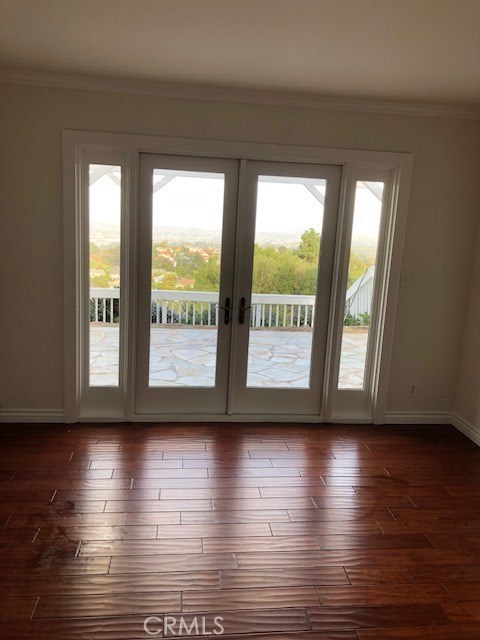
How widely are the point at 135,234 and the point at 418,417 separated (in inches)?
114

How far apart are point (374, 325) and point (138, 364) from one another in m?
2.02

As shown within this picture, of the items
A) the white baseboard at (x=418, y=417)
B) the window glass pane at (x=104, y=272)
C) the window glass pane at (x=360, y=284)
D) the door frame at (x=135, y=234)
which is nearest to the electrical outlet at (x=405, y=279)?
the door frame at (x=135, y=234)

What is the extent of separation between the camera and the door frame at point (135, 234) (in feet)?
11.8

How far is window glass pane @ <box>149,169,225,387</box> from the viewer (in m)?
3.79

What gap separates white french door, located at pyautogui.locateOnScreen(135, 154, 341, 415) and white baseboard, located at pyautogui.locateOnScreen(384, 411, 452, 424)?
27.2 inches

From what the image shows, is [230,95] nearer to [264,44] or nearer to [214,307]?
[264,44]

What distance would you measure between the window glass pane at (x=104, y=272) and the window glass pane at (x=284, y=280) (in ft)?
3.63

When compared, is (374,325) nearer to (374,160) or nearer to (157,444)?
(374,160)

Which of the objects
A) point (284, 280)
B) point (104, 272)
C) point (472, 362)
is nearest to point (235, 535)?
point (284, 280)

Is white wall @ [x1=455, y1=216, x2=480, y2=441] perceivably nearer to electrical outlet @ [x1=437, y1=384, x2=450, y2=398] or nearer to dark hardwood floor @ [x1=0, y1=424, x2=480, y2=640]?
electrical outlet @ [x1=437, y1=384, x2=450, y2=398]

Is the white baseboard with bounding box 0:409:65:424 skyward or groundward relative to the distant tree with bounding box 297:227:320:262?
groundward

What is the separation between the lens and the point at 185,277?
3.90 m

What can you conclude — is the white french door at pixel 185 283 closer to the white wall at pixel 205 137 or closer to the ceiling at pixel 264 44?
the white wall at pixel 205 137

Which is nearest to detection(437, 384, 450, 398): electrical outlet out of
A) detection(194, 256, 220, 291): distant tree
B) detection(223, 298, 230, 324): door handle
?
detection(223, 298, 230, 324): door handle
